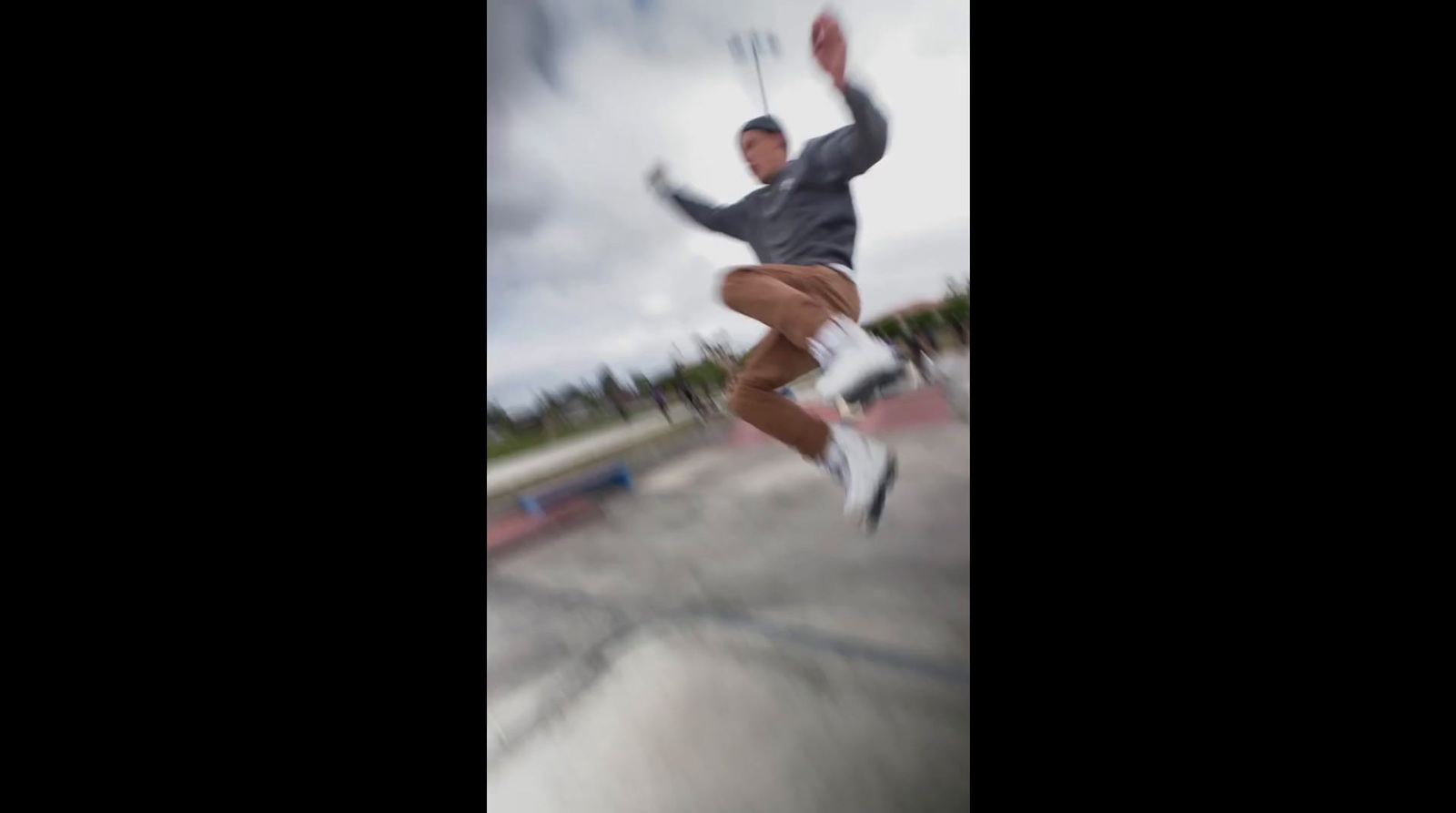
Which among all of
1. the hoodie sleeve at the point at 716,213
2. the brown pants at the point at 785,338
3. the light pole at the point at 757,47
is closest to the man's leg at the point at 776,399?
the brown pants at the point at 785,338

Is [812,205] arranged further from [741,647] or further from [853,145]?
[741,647]

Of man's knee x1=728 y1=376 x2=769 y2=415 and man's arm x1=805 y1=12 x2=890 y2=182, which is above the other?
man's arm x1=805 y1=12 x2=890 y2=182

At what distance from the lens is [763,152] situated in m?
1.30

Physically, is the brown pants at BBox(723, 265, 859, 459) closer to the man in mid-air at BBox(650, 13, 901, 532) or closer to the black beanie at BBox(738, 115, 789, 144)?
the man in mid-air at BBox(650, 13, 901, 532)

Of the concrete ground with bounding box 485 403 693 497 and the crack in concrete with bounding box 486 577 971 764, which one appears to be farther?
the concrete ground with bounding box 485 403 693 497

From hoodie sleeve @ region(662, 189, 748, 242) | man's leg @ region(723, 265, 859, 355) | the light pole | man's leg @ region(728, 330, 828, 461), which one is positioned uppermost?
the light pole

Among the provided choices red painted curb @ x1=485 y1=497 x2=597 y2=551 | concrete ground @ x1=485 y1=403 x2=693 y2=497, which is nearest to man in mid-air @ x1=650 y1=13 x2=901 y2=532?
concrete ground @ x1=485 y1=403 x2=693 y2=497

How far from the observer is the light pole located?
1.28m

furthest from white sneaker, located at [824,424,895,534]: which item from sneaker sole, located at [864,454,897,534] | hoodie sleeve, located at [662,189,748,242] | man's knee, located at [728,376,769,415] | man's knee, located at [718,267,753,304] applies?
hoodie sleeve, located at [662,189,748,242]

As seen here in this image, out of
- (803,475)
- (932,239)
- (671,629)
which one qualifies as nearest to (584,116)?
(932,239)

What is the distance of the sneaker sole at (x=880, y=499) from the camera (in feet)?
4.14

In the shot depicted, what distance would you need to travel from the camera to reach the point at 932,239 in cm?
125

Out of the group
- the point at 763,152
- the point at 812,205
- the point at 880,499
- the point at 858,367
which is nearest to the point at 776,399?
the point at 858,367

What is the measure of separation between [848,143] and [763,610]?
0.98 meters
